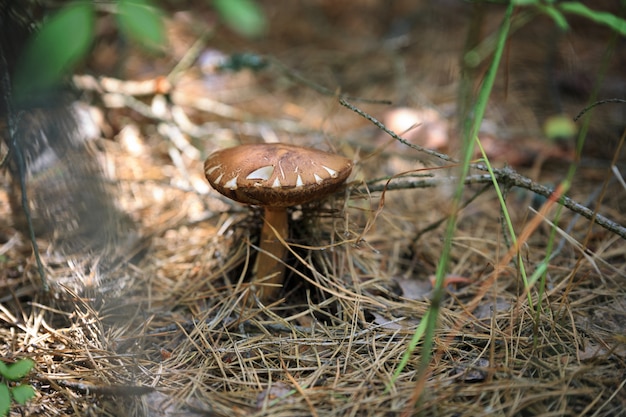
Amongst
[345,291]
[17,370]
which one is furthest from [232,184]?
[17,370]

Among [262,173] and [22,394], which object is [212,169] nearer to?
[262,173]

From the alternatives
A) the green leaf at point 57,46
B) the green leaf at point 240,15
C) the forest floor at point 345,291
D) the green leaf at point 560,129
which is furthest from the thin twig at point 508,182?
the green leaf at point 560,129

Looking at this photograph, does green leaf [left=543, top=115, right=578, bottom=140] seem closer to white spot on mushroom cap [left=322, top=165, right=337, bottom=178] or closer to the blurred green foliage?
white spot on mushroom cap [left=322, top=165, right=337, bottom=178]

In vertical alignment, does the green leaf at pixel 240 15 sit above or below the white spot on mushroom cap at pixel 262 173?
above

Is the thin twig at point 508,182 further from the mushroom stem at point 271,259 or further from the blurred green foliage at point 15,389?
the blurred green foliage at point 15,389

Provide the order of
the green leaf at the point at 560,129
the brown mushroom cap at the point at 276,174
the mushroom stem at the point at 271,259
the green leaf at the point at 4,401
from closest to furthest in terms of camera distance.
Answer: the green leaf at the point at 4,401 < the brown mushroom cap at the point at 276,174 < the mushroom stem at the point at 271,259 < the green leaf at the point at 560,129
